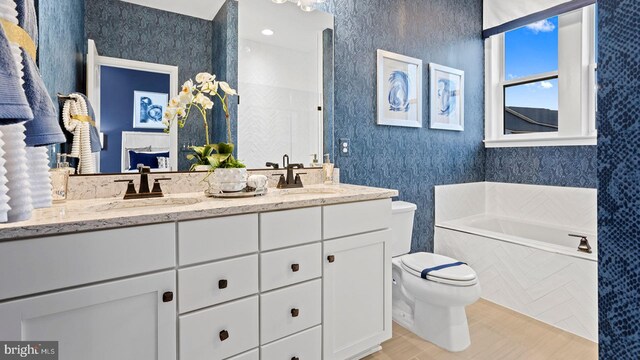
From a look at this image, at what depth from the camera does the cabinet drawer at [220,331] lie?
3.82 feet

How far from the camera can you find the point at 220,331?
48.5 inches

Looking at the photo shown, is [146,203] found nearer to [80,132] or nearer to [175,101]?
[80,132]

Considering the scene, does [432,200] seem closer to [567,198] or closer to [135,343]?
[567,198]

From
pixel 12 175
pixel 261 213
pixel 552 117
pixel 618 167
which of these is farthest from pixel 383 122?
pixel 12 175

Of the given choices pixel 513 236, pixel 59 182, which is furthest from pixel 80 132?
pixel 513 236

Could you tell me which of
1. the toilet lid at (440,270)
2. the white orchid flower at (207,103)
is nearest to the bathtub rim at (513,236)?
the toilet lid at (440,270)

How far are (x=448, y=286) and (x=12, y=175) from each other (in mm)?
1926

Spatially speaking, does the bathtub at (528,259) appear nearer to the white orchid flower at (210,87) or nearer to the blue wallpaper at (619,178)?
the blue wallpaper at (619,178)

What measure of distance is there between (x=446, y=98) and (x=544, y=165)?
3.49 ft

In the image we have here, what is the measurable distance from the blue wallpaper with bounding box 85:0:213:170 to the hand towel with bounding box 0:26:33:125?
42.7 inches

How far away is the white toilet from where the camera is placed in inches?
72.6

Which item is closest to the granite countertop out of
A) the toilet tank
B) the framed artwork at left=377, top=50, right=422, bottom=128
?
the toilet tank

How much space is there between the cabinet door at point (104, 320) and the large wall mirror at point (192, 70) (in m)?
0.77

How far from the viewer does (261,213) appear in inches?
52.3
